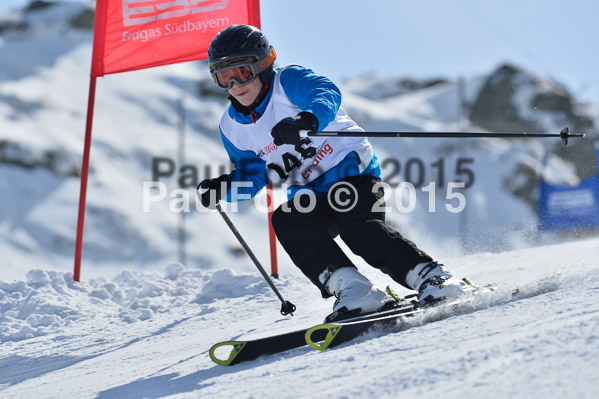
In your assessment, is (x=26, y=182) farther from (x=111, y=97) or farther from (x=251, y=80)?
(x=251, y=80)

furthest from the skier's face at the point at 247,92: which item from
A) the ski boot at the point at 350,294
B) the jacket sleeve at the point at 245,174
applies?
the ski boot at the point at 350,294

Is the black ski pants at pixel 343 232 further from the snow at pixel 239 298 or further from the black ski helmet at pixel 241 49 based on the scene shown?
the black ski helmet at pixel 241 49

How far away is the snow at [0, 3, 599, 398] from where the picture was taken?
1615 mm

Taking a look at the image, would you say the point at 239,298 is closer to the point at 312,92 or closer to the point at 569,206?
the point at 312,92

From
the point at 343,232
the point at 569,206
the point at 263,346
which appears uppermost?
the point at 343,232

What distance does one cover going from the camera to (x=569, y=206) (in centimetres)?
729

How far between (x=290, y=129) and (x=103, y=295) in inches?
A: 102

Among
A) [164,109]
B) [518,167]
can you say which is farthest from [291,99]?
[164,109]

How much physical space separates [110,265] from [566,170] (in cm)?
755

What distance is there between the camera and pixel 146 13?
4738 millimetres

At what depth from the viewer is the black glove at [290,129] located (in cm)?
235

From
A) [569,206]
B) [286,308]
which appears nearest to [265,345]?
[286,308]

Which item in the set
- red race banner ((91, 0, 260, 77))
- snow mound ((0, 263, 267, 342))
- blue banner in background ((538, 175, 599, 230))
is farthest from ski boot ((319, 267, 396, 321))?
blue banner in background ((538, 175, 599, 230))

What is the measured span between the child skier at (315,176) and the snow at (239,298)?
0.25 m
